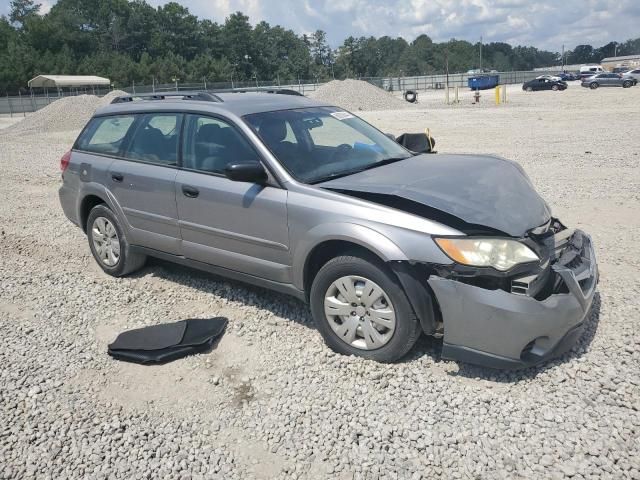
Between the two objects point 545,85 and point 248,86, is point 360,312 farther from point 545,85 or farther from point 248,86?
point 248,86

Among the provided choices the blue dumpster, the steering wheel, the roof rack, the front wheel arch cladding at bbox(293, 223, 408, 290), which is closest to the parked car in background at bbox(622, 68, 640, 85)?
the blue dumpster

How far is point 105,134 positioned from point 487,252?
4340mm

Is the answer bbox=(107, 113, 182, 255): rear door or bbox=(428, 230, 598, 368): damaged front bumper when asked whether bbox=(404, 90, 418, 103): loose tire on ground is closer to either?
bbox=(107, 113, 182, 255): rear door

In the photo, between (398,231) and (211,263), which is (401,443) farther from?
(211,263)

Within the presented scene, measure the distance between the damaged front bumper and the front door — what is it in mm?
1354

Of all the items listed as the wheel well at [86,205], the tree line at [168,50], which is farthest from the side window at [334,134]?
the tree line at [168,50]

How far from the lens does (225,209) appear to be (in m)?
4.63

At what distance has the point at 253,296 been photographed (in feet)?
17.5

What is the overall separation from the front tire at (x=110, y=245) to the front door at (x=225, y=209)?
1.03 meters

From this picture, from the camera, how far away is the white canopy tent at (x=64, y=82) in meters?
68.2

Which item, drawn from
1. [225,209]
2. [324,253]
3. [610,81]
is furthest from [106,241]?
[610,81]

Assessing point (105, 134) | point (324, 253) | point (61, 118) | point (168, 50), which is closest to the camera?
point (324, 253)

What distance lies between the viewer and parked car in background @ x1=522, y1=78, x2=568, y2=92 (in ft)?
173

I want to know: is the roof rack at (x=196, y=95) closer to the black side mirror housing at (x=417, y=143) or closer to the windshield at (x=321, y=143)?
the windshield at (x=321, y=143)
